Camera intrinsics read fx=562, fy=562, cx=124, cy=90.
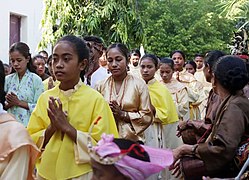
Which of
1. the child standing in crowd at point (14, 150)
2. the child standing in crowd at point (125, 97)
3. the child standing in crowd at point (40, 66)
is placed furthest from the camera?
the child standing in crowd at point (40, 66)

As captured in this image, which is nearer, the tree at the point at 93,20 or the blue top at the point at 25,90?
the blue top at the point at 25,90

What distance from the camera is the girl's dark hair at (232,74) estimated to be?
4.25m

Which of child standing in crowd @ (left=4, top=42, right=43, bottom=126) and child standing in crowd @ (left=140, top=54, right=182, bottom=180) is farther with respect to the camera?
child standing in crowd @ (left=140, top=54, right=182, bottom=180)

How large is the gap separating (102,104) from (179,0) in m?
28.1

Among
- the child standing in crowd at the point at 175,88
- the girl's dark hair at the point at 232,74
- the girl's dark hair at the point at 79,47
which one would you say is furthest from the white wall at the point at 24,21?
the girl's dark hair at the point at 232,74

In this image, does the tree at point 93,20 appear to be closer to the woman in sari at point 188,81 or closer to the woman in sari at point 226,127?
the woman in sari at point 188,81

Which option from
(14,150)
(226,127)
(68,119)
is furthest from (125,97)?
(14,150)

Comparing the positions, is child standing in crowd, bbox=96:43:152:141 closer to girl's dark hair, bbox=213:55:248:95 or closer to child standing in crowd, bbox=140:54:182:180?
girl's dark hair, bbox=213:55:248:95

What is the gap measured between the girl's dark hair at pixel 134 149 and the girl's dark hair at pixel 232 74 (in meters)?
1.57

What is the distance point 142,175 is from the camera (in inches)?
113

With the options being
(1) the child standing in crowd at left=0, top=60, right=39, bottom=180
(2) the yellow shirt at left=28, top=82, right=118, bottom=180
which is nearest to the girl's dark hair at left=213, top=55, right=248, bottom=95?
(2) the yellow shirt at left=28, top=82, right=118, bottom=180

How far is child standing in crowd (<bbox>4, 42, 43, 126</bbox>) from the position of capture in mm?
6297

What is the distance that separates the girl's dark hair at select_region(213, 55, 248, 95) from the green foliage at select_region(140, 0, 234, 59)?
2362 centimetres

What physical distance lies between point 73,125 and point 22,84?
228 cm
